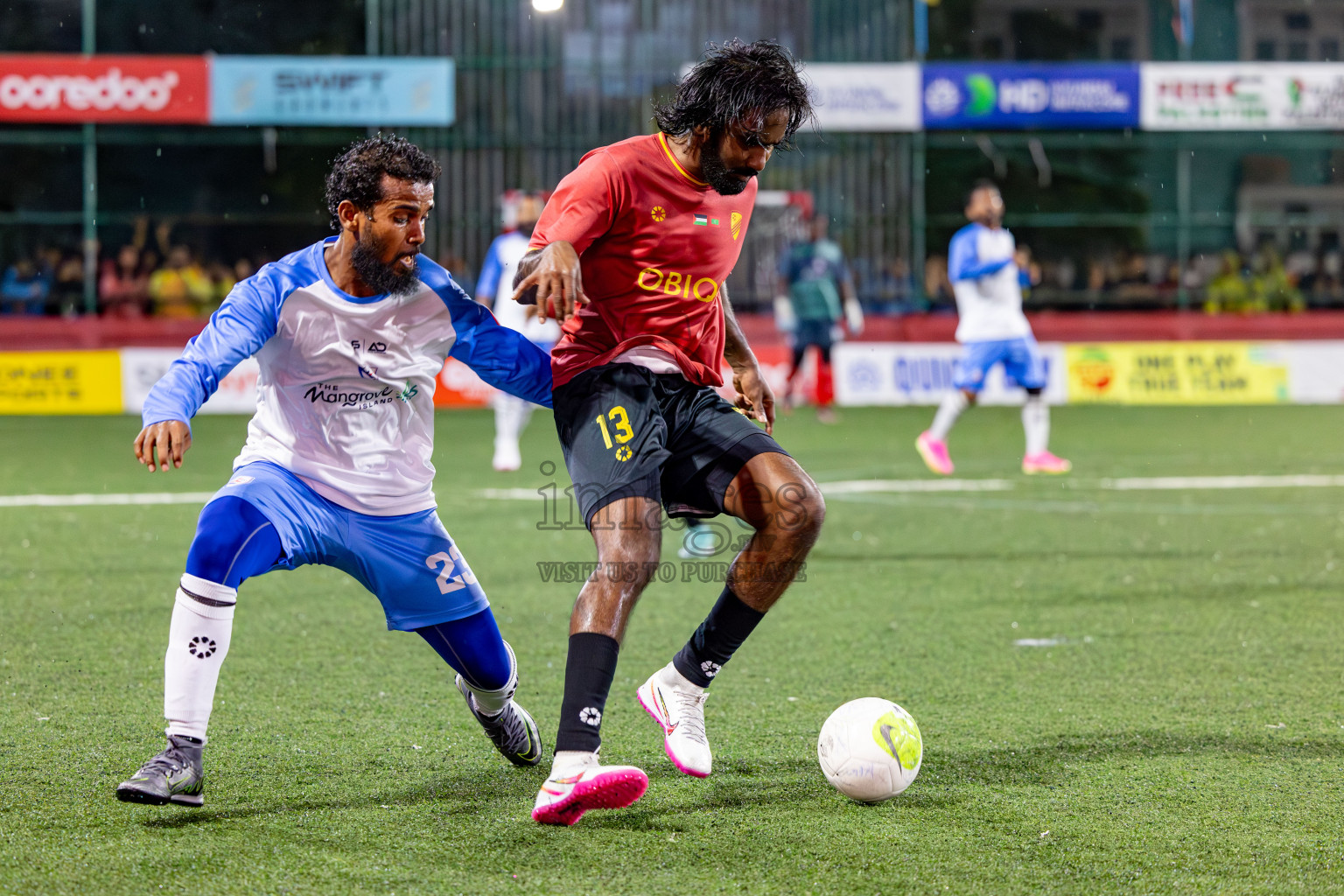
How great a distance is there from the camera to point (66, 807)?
370 cm

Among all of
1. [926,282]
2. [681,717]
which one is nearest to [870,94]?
[926,282]

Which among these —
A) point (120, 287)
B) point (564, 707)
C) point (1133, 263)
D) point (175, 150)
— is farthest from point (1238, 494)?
point (175, 150)

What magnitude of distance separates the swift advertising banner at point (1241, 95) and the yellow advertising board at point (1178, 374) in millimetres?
3930

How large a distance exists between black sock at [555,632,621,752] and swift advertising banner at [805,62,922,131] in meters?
18.3

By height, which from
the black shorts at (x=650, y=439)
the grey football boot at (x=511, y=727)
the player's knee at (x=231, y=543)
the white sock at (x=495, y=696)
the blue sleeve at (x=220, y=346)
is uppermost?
the blue sleeve at (x=220, y=346)

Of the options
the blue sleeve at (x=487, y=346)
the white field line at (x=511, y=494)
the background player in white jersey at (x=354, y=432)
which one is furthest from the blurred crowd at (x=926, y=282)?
the background player in white jersey at (x=354, y=432)

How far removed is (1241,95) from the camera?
21859 millimetres

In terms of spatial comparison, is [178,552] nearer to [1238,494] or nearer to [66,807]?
[66,807]

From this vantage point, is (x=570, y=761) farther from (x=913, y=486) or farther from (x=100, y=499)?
(x=913, y=486)

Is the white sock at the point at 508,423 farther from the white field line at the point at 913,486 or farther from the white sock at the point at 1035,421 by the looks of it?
the white sock at the point at 1035,421

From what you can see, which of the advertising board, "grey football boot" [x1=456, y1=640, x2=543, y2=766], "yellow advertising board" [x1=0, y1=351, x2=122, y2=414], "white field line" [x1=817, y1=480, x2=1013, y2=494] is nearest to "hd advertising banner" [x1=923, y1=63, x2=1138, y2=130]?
the advertising board

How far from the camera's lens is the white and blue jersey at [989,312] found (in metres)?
11.3

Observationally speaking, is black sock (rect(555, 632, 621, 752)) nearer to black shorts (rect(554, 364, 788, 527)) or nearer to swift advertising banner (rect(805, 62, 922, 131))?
black shorts (rect(554, 364, 788, 527))

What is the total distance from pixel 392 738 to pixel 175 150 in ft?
85.4
